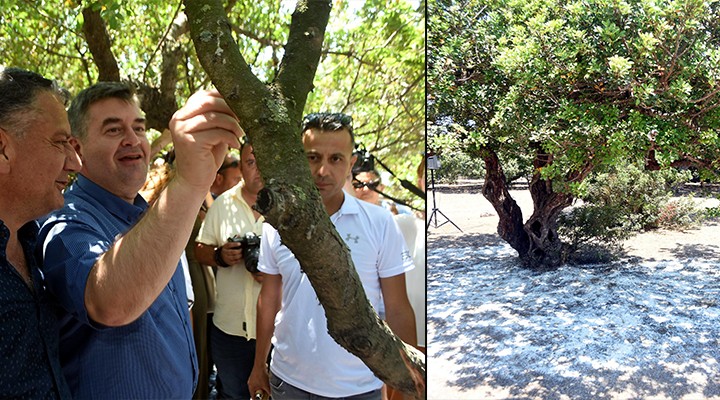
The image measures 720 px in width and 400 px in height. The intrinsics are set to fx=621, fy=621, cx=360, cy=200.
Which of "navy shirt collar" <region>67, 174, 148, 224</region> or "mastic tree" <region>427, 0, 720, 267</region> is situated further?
"mastic tree" <region>427, 0, 720, 267</region>

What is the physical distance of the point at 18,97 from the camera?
0.56 m

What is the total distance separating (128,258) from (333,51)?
6.24ft

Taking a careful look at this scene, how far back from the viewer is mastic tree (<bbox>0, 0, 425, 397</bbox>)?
44 cm

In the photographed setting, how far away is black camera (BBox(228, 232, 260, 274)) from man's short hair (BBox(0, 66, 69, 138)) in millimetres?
740

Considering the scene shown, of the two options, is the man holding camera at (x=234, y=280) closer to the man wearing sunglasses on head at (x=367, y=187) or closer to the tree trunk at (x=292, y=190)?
the man wearing sunglasses on head at (x=367, y=187)

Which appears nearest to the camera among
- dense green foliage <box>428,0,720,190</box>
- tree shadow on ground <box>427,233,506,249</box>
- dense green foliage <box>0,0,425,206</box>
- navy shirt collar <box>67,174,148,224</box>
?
navy shirt collar <box>67,174,148,224</box>

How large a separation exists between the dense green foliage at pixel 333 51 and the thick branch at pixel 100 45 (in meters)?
0.04

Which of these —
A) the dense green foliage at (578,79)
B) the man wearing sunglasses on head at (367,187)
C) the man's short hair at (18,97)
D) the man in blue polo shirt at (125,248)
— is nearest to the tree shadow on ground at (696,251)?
the dense green foliage at (578,79)

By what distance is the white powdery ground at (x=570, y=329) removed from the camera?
3.21 meters

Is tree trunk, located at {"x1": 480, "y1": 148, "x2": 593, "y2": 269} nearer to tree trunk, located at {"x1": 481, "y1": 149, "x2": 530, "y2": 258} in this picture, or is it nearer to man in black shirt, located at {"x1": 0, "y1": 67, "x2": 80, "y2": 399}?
tree trunk, located at {"x1": 481, "y1": 149, "x2": 530, "y2": 258}

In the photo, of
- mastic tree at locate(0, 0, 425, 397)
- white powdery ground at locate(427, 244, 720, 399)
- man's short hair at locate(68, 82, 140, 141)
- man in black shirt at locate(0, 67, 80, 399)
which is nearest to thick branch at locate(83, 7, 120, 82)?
A: mastic tree at locate(0, 0, 425, 397)

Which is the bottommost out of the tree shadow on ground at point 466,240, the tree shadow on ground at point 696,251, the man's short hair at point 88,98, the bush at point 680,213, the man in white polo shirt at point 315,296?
the tree shadow on ground at point 696,251

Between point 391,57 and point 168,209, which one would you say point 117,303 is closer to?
point 168,209

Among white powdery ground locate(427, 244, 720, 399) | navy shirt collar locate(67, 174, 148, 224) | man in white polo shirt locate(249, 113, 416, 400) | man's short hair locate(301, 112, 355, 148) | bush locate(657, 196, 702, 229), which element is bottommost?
white powdery ground locate(427, 244, 720, 399)
